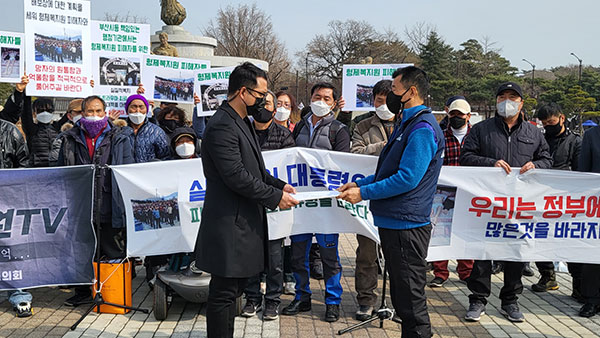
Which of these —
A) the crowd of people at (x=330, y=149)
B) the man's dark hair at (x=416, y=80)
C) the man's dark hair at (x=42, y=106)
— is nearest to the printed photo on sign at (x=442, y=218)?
the crowd of people at (x=330, y=149)

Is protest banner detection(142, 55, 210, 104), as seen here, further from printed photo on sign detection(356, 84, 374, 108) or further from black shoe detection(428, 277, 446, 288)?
black shoe detection(428, 277, 446, 288)

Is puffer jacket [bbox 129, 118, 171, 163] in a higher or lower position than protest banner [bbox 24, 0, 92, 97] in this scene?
lower

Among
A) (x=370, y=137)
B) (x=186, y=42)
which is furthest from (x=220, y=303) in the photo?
(x=186, y=42)

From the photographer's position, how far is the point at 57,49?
7.05m

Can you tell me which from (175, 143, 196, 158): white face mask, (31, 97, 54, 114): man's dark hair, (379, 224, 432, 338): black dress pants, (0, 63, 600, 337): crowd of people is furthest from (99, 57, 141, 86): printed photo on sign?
(379, 224, 432, 338): black dress pants

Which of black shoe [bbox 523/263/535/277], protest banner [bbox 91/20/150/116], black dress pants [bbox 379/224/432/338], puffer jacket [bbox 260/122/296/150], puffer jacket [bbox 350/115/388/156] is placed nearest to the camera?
black dress pants [bbox 379/224/432/338]

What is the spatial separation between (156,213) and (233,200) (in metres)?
2.18

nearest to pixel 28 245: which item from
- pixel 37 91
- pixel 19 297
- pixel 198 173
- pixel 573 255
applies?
pixel 19 297

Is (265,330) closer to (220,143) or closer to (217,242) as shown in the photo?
(217,242)

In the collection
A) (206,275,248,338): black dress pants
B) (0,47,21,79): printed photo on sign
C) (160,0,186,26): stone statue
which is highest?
(160,0,186,26): stone statue

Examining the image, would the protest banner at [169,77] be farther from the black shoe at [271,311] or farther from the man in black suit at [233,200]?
the man in black suit at [233,200]

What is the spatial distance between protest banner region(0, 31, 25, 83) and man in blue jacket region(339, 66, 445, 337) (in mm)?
4801

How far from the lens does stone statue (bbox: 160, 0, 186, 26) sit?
23.8 m

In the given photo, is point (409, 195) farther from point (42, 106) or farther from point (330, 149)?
point (42, 106)
